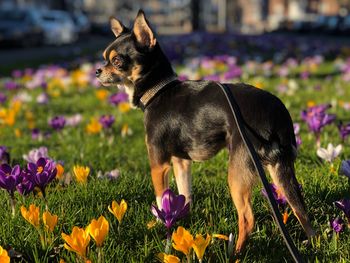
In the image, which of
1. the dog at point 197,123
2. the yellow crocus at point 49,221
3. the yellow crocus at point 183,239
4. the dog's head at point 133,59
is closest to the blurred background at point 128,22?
the dog's head at point 133,59

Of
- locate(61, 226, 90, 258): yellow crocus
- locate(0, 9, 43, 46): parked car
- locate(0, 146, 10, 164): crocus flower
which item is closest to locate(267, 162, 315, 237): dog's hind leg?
locate(61, 226, 90, 258): yellow crocus

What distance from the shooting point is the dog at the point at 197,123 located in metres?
2.71

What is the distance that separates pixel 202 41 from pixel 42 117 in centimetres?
1052

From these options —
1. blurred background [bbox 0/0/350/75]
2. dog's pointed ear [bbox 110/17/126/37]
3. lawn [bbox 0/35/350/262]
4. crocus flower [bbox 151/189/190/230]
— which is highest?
dog's pointed ear [bbox 110/17/126/37]

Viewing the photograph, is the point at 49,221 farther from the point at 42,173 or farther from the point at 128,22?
the point at 128,22

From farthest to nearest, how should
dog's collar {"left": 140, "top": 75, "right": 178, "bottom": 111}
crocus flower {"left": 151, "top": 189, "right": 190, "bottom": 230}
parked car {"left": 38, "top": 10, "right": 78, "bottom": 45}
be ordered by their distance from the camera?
1. parked car {"left": 38, "top": 10, "right": 78, "bottom": 45}
2. dog's collar {"left": 140, "top": 75, "right": 178, "bottom": 111}
3. crocus flower {"left": 151, "top": 189, "right": 190, "bottom": 230}

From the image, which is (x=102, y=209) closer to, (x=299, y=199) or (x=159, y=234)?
(x=159, y=234)

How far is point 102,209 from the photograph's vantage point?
330 centimetres

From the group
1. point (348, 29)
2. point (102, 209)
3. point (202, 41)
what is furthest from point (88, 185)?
point (348, 29)

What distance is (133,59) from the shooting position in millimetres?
3504

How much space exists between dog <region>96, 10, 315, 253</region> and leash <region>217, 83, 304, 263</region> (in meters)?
0.09

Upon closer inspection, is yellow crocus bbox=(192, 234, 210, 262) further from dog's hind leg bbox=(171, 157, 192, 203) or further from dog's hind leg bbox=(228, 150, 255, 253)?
dog's hind leg bbox=(171, 157, 192, 203)

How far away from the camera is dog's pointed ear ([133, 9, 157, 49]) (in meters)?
3.42

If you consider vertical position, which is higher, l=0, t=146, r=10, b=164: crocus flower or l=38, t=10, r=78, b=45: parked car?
l=0, t=146, r=10, b=164: crocus flower
